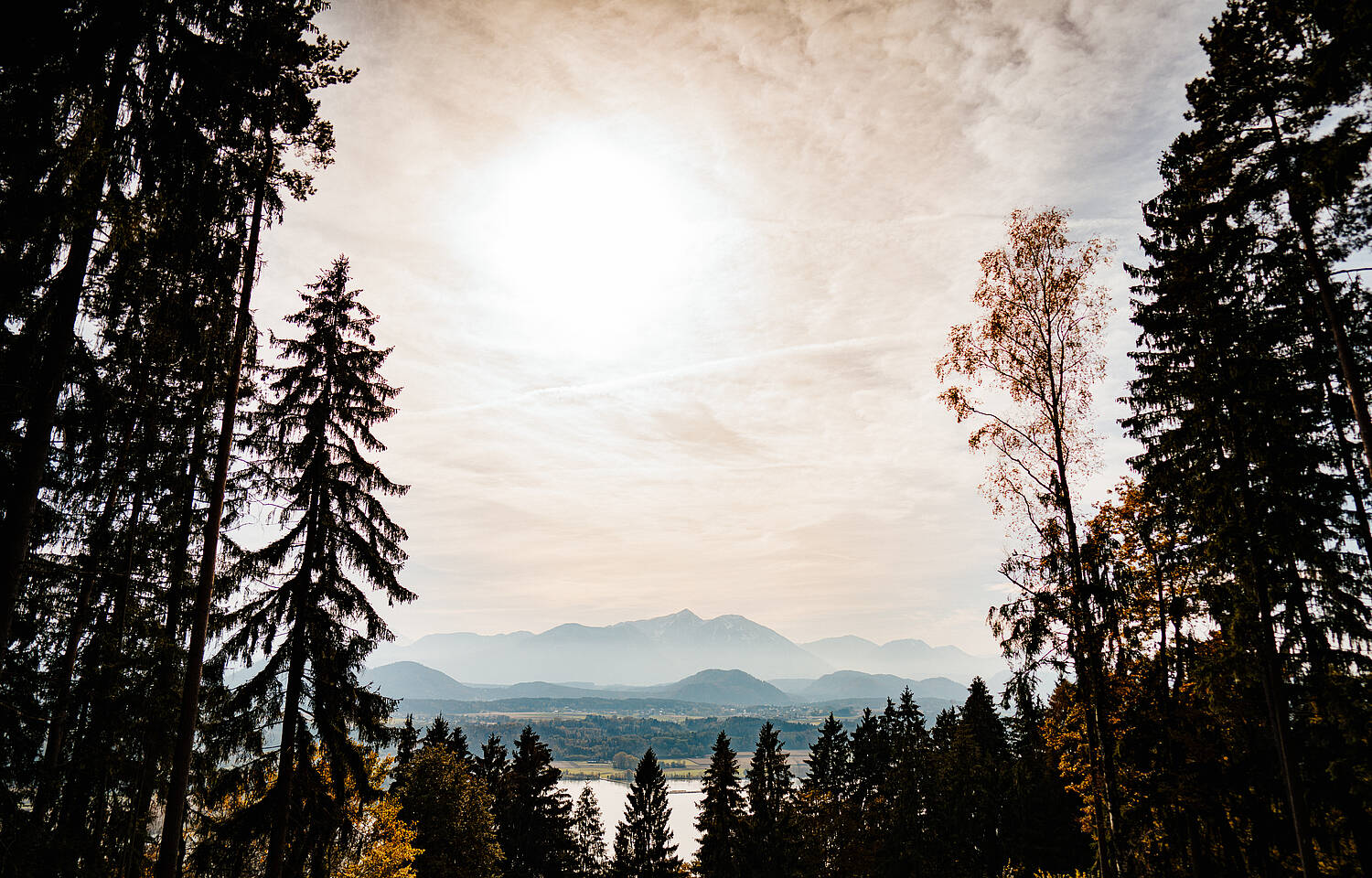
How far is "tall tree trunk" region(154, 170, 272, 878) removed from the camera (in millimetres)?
9648

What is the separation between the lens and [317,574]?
14.3m

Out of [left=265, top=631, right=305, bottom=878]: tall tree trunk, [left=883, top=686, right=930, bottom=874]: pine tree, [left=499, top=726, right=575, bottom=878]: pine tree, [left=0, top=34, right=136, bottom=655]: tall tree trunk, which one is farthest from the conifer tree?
[left=0, top=34, right=136, bottom=655]: tall tree trunk

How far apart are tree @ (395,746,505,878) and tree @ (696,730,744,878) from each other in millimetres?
13912

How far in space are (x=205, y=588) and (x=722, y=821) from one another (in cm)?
3613

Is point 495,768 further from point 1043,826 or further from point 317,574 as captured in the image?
point 317,574

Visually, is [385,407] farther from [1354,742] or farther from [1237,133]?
[1354,742]

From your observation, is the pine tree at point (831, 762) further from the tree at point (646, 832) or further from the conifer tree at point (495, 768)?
the conifer tree at point (495, 768)

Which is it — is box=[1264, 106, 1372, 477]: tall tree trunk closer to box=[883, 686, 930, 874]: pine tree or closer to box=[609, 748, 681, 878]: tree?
box=[883, 686, 930, 874]: pine tree

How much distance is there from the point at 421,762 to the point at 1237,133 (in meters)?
34.0

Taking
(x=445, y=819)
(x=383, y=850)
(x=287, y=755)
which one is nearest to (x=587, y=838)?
(x=445, y=819)

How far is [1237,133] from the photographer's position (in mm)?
12453

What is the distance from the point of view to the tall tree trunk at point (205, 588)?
9.65 metres

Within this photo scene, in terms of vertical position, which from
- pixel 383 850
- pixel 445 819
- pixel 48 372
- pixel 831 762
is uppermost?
pixel 48 372

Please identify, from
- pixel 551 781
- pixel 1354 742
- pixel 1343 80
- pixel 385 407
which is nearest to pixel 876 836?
pixel 551 781
